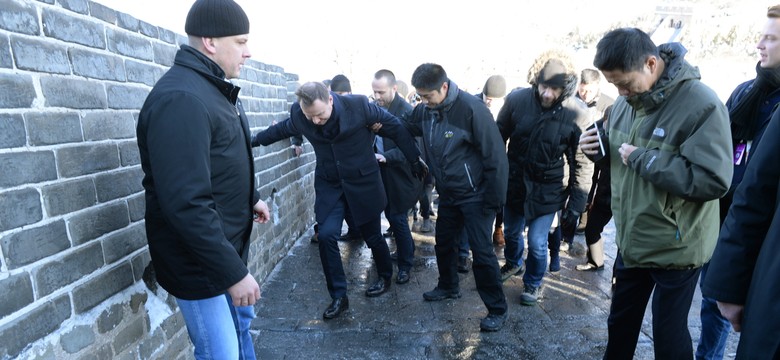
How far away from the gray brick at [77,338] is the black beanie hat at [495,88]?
4.23 meters

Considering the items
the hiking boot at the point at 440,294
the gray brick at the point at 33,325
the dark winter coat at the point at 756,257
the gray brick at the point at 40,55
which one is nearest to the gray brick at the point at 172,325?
the gray brick at the point at 33,325

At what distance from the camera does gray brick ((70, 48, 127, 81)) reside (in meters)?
1.88

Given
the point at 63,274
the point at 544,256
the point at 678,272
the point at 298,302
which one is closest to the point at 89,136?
the point at 63,274

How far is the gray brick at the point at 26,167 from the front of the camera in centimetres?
152

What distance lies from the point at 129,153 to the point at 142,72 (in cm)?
51

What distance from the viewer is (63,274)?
5.79 feet

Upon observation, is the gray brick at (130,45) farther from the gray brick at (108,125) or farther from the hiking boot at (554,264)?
the hiking boot at (554,264)

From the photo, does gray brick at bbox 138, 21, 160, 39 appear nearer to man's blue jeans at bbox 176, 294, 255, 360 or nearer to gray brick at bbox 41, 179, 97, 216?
gray brick at bbox 41, 179, 97, 216

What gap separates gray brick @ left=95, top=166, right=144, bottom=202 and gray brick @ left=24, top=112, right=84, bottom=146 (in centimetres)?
24

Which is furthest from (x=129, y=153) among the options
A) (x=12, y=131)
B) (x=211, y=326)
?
(x=211, y=326)

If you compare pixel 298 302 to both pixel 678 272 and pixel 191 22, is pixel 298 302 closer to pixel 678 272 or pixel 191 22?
pixel 191 22

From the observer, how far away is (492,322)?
3271mm

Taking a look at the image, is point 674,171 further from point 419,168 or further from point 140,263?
point 140,263

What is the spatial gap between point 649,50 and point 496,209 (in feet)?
5.12
